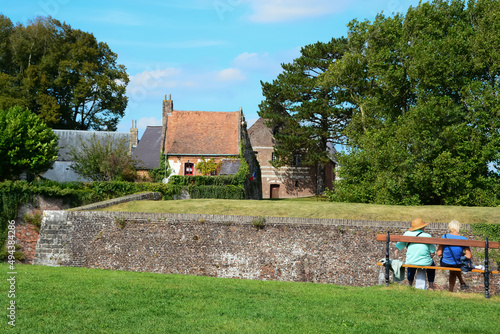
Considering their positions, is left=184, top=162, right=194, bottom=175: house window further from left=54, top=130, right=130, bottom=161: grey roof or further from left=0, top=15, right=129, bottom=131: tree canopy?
left=0, top=15, right=129, bottom=131: tree canopy

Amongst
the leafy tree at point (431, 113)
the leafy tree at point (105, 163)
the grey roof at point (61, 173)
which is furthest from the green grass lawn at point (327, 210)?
the grey roof at point (61, 173)

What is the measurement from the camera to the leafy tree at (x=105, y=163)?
4222cm

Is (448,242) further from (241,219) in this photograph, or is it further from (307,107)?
(307,107)

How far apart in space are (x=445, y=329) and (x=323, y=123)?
46.6m

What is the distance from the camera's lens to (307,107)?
1994 inches

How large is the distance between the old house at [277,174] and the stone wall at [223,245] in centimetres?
4212

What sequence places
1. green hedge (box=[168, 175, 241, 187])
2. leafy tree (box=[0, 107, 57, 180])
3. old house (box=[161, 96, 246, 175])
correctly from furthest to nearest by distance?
old house (box=[161, 96, 246, 175])
green hedge (box=[168, 175, 241, 187])
leafy tree (box=[0, 107, 57, 180])

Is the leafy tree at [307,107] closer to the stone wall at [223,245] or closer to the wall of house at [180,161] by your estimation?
the wall of house at [180,161]

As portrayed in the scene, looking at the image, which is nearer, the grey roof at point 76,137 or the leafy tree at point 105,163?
the leafy tree at point 105,163

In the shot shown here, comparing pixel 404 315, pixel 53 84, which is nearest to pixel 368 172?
pixel 404 315

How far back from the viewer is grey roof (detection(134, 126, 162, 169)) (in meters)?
46.0

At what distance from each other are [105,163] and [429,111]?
25859 mm

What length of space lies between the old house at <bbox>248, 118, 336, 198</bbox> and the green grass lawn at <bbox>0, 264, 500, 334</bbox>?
4903 cm

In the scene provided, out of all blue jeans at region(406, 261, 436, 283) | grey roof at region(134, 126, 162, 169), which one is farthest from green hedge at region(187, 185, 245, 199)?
blue jeans at region(406, 261, 436, 283)
